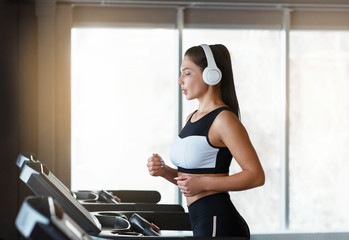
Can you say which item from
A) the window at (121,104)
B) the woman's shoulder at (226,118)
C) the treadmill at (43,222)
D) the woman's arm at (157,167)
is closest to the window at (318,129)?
the window at (121,104)

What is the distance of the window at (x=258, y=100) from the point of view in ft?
17.7

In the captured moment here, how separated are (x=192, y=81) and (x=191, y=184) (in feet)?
1.34

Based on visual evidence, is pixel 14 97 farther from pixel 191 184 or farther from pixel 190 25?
pixel 191 184

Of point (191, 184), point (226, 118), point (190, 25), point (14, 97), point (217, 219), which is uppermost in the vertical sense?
point (190, 25)

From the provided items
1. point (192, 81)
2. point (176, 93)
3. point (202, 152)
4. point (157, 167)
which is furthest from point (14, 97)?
point (202, 152)

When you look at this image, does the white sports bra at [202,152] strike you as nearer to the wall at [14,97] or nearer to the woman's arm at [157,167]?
the woman's arm at [157,167]

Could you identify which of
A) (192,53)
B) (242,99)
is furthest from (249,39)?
(192,53)

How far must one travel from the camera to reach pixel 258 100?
5.48m

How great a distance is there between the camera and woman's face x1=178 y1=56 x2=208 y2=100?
1979 mm

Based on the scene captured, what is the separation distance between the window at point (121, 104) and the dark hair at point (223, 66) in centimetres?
330

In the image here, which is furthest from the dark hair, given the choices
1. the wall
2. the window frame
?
the window frame

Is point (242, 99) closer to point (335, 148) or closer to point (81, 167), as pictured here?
point (335, 148)

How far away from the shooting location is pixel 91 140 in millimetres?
5270

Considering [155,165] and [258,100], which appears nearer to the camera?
[155,165]
